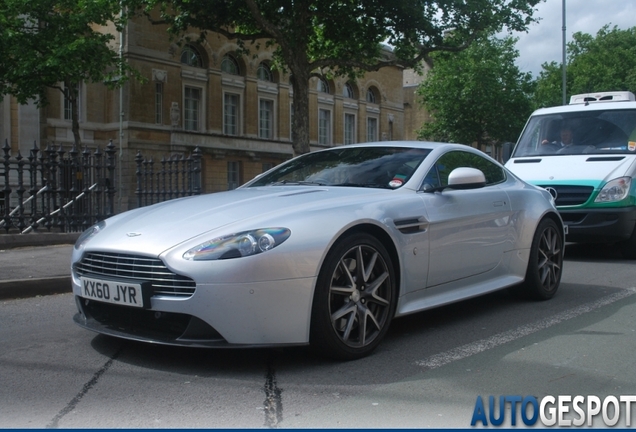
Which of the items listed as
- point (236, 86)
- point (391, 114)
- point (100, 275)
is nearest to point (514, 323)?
point (100, 275)

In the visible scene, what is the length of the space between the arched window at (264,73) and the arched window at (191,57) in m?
4.19

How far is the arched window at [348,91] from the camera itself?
46.6 meters

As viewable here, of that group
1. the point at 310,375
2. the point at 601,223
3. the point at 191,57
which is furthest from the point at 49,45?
the point at 310,375

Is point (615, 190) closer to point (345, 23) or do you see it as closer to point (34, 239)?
point (34, 239)

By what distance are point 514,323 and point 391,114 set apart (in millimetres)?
44705

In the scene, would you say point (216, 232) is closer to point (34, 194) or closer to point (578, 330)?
point (578, 330)

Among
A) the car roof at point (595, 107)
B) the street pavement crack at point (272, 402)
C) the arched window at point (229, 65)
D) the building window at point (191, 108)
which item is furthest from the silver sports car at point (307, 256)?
the arched window at point (229, 65)

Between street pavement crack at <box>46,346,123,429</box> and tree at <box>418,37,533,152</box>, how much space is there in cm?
3952

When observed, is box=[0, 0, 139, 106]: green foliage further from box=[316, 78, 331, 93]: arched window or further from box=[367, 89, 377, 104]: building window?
box=[367, 89, 377, 104]: building window

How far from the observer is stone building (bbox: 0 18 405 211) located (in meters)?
32.3

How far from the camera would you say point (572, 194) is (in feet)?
33.1

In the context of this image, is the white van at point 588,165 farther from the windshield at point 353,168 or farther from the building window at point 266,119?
the building window at point 266,119

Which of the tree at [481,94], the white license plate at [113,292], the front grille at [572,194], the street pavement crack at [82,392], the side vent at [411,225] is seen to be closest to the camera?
the street pavement crack at [82,392]

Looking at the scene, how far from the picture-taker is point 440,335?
17.5ft
